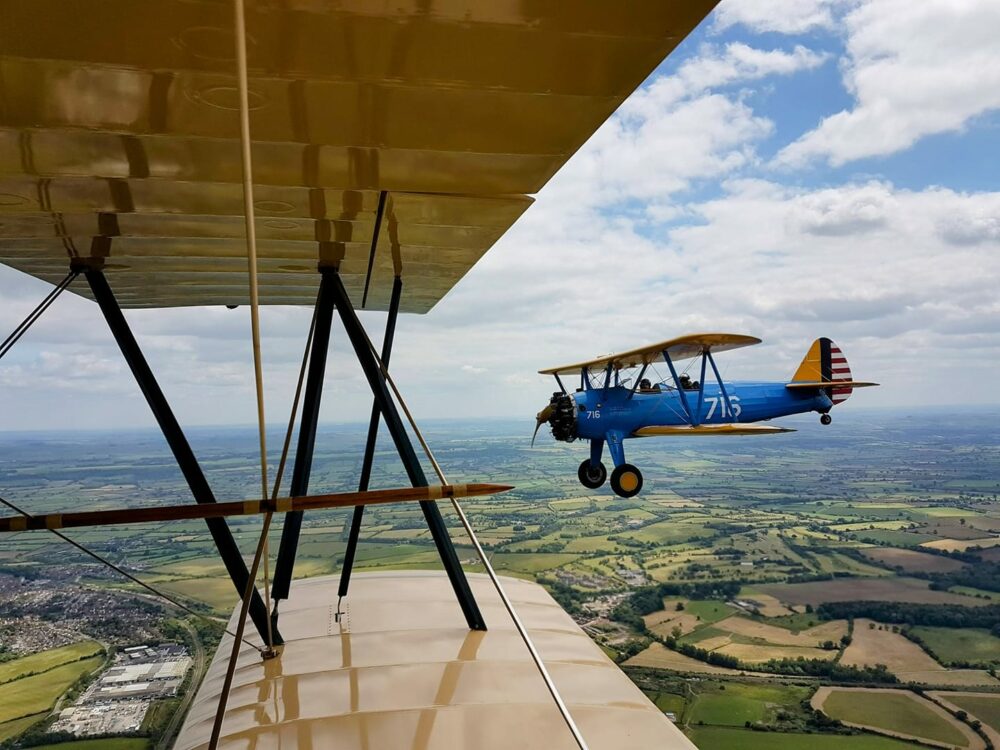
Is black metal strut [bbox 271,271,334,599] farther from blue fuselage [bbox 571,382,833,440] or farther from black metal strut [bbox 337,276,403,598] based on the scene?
blue fuselage [bbox 571,382,833,440]

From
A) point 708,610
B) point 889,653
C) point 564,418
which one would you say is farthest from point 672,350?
point 889,653

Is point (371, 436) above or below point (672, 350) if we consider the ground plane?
below

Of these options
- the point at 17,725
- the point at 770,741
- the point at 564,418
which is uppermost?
the point at 564,418

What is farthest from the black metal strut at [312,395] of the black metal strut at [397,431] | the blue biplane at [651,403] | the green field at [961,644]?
the green field at [961,644]

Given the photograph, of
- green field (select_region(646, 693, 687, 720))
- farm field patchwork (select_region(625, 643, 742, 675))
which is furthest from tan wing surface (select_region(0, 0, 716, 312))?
farm field patchwork (select_region(625, 643, 742, 675))

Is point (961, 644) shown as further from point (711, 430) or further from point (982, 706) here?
point (711, 430)

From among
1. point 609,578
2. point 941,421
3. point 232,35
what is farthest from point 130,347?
point 941,421

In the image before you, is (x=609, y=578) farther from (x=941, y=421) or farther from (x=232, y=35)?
(x=941, y=421)
